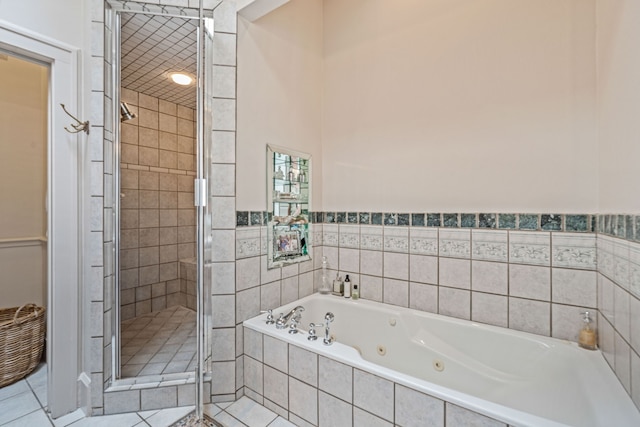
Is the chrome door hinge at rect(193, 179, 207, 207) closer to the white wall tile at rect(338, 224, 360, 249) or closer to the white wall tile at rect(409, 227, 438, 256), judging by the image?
the white wall tile at rect(338, 224, 360, 249)

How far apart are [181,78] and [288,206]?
3.51 ft

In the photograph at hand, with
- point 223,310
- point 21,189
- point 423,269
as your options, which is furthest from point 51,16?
point 423,269

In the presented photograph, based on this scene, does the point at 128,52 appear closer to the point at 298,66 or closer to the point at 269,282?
the point at 298,66

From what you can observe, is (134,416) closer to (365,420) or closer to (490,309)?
(365,420)

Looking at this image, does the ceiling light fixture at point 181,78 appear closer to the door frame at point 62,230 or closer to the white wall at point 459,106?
the door frame at point 62,230

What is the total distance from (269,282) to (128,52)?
5.37 ft

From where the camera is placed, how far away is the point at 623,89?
3.67 feet

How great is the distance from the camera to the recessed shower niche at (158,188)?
5.33 ft

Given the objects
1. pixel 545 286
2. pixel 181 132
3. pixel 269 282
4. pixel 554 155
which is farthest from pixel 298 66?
pixel 545 286

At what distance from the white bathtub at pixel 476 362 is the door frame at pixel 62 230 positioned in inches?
38.7

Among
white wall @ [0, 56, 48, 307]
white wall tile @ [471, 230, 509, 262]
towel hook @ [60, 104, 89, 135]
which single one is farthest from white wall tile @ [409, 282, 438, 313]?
white wall @ [0, 56, 48, 307]

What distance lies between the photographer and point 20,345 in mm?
1871

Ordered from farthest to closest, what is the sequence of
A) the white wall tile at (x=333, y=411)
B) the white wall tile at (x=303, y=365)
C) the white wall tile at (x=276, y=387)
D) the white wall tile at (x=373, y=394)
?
the white wall tile at (x=276, y=387) < the white wall tile at (x=303, y=365) < the white wall tile at (x=333, y=411) < the white wall tile at (x=373, y=394)

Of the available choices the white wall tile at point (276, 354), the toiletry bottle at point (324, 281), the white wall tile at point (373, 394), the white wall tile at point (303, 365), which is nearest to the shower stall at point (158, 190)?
the white wall tile at point (276, 354)
